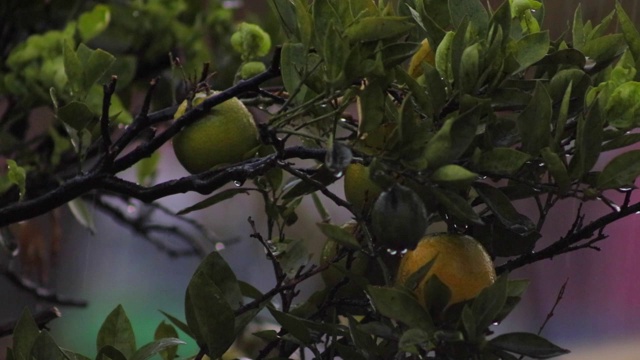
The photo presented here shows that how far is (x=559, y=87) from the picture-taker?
1.34ft

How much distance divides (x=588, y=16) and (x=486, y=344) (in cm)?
42

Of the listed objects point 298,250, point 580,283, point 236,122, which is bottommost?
point 580,283

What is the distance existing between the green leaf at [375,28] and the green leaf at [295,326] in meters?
0.14

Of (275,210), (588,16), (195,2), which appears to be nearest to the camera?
(275,210)

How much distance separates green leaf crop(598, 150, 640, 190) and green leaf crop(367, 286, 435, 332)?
0.34ft

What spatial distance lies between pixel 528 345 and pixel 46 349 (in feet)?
0.82

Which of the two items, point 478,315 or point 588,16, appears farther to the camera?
point 588,16

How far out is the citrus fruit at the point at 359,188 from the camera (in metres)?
0.43

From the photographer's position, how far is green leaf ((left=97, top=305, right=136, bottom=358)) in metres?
0.50

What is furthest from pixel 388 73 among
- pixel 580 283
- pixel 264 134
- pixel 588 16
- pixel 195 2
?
pixel 195 2

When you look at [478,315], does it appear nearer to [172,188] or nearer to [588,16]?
[172,188]

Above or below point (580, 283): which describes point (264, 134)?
above

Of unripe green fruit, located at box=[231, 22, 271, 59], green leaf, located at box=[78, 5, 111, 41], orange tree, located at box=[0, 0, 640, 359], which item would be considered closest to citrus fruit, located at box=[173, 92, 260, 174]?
orange tree, located at box=[0, 0, 640, 359]

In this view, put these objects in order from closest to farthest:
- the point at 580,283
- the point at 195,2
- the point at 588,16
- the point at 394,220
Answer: the point at 394,220, the point at 588,16, the point at 580,283, the point at 195,2
